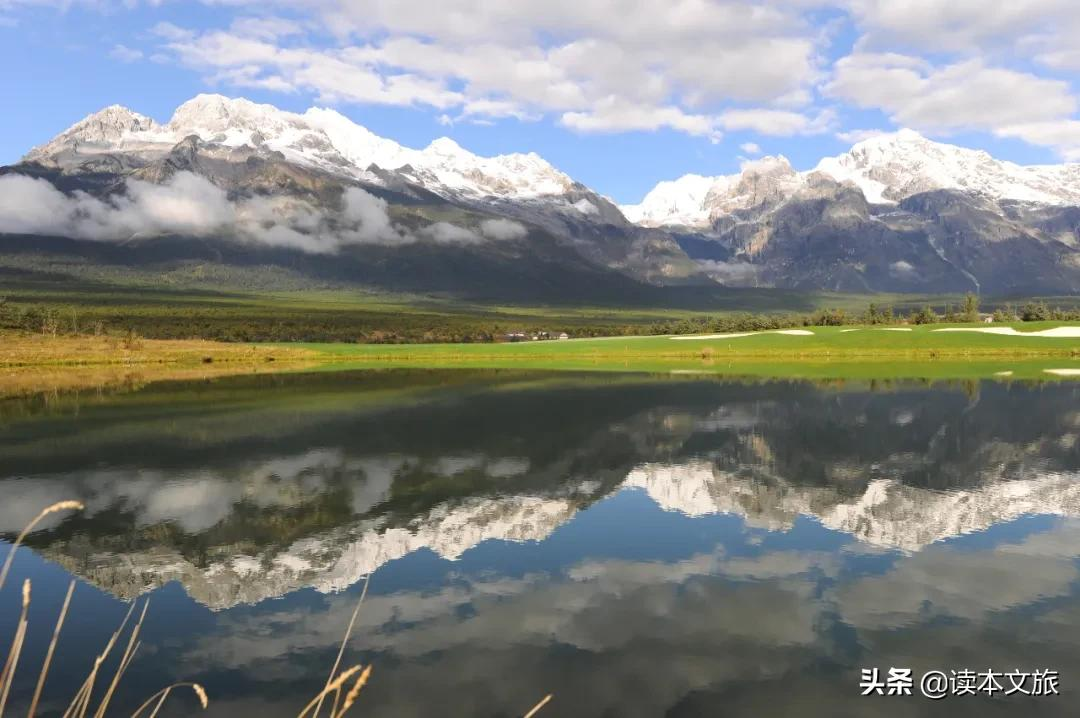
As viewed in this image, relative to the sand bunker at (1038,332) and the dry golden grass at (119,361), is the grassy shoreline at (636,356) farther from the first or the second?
the sand bunker at (1038,332)

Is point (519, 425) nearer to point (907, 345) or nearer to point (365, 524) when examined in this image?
point (365, 524)

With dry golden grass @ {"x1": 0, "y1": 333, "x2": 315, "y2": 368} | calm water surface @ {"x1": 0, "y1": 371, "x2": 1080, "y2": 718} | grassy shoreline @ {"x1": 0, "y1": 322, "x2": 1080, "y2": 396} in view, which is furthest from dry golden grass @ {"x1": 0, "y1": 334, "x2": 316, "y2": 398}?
calm water surface @ {"x1": 0, "y1": 371, "x2": 1080, "y2": 718}

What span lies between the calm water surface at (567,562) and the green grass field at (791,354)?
62.0 m

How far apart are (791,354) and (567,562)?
120 metres

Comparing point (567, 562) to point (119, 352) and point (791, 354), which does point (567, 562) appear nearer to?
point (791, 354)

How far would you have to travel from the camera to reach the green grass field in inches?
4176

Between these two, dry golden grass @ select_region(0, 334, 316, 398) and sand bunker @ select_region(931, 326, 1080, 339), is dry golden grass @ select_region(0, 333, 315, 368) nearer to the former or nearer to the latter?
dry golden grass @ select_region(0, 334, 316, 398)

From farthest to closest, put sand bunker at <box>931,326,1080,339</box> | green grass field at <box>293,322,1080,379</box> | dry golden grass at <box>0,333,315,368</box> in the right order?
sand bunker at <box>931,326,1080,339</box> → dry golden grass at <box>0,333,315,368</box> → green grass field at <box>293,322,1080,379</box>

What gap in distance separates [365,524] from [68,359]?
125382 mm

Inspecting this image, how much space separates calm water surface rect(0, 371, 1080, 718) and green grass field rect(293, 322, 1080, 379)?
203 feet

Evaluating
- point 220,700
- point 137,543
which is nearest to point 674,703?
point 220,700

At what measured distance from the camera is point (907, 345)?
132 m

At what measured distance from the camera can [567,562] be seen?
878 inches

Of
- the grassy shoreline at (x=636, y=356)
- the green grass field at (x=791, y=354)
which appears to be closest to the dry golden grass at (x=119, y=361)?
the grassy shoreline at (x=636, y=356)
